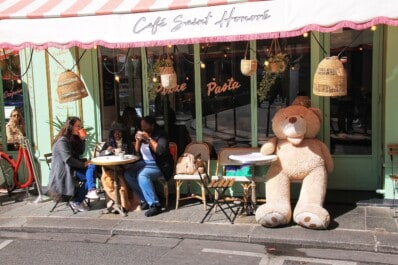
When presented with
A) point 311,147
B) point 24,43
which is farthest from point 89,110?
point 311,147

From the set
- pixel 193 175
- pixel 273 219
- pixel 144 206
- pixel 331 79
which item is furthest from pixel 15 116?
pixel 331 79

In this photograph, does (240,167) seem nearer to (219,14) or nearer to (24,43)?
(219,14)

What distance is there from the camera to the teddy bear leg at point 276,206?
5.84 metres

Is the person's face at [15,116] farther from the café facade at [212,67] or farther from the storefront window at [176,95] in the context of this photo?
the storefront window at [176,95]

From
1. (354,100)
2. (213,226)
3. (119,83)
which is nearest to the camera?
(213,226)

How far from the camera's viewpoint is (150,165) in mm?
6953

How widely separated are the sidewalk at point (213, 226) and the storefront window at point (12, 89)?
64.8 inches

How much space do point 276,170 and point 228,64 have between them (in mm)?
1845

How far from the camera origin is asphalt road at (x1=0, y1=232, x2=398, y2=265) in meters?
5.17

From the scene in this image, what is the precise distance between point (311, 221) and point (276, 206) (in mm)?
478

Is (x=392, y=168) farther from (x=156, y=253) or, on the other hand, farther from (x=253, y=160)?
(x=156, y=253)

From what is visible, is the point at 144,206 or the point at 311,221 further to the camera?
the point at 144,206

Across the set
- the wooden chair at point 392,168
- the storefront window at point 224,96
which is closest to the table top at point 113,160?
the storefront window at point 224,96

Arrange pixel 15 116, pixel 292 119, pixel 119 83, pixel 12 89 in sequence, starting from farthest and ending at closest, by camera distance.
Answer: pixel 12 89, pixel 15 116, pixel 119 83, pixel 292 119
